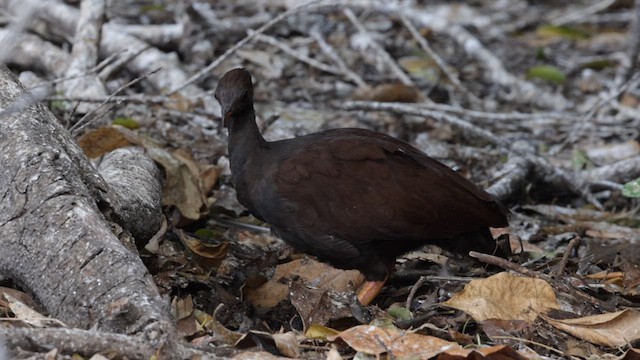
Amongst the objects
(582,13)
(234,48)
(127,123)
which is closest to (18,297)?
(127,123)

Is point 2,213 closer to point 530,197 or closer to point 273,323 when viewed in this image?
point 273,323

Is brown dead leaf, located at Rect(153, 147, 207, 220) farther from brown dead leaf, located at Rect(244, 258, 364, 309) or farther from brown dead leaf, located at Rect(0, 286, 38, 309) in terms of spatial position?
brown dead leaf, located at Rect(0, 286, 38, 309)

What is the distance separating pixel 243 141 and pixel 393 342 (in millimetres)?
1679

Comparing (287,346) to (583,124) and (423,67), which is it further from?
(423,67)

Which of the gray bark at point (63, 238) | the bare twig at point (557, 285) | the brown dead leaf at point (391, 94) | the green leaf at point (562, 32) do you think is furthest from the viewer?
the green leaf at point (562, 32)

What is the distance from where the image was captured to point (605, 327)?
4211 mm

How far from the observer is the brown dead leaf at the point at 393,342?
376 cm

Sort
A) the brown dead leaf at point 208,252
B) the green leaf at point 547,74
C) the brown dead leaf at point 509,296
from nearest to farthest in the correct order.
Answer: the brown dead leaf at point 509,296, the brown dead leaf at point 208,252, the green leaf at point 547,74

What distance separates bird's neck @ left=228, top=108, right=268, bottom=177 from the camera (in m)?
5.11

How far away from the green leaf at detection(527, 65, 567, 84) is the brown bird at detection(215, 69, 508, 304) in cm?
537

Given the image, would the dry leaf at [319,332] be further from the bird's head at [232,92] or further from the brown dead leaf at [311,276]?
the bird's head at [232,92]

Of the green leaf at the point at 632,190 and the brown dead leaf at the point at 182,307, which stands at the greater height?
the brown dead leaf at the point at 182,307

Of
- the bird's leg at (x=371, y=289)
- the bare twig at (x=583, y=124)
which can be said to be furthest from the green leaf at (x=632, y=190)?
the bare twig at (x=583, y=124)

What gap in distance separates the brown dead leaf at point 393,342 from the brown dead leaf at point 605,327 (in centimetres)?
65
